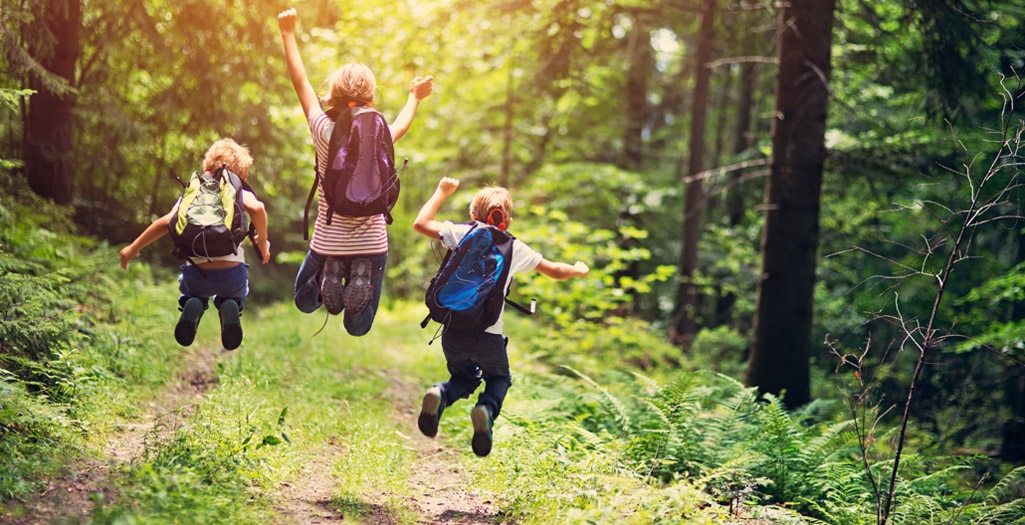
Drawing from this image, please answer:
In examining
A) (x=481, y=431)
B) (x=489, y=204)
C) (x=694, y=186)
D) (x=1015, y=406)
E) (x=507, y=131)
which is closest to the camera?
(x=481, y=431)

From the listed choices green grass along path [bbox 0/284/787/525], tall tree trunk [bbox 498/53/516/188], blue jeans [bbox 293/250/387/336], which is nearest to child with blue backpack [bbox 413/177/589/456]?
blue jeans [bbox 293/250/387/336]

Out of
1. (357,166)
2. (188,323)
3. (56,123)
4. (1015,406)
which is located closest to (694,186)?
(1015,406)

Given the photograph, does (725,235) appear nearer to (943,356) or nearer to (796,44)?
(943,356)

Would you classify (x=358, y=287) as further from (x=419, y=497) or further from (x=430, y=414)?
(x=419, y=497)

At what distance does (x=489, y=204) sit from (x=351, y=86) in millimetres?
1308

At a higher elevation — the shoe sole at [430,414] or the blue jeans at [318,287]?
the blue jeans at [318,287]

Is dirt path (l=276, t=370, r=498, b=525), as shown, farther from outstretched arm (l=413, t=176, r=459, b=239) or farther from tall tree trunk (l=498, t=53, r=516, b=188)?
tall tree trunk (l=498, t=53, r=516, b=188)

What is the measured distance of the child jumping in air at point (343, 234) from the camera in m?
5.57

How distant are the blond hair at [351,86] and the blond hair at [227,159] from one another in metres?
1.08

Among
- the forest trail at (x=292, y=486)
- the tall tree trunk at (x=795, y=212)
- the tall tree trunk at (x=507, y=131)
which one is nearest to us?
the forest trail at (x=292, y=486)

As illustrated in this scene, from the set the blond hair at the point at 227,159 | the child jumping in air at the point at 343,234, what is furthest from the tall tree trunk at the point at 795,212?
Answer: the blond hair at the point at 227,159

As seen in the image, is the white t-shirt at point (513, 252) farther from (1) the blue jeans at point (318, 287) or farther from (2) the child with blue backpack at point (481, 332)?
(1) the blue jeans at point (318, 287)

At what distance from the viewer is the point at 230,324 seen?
613cm

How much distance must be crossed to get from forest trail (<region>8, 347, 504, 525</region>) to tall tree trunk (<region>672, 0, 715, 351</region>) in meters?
9.63
